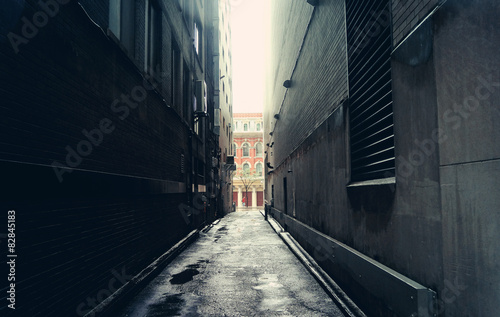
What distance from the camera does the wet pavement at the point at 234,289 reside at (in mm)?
5238

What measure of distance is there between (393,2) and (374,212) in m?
2.64

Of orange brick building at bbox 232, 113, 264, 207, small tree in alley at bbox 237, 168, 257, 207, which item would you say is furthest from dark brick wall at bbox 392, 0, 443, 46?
small tree in alley at bbox 237, 168, 257, 207

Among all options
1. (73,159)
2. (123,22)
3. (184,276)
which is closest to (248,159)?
(184,276)

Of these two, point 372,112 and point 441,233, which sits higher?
point 372,112

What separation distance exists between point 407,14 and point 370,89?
4.68 feet

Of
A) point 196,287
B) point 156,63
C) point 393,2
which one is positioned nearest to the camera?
point 393,2

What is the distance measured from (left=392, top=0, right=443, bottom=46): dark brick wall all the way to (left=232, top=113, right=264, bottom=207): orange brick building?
1915 inches

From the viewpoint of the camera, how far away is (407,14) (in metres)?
3.76

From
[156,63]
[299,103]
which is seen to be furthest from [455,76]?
[299,103]

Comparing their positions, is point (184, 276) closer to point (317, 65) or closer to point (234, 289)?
point (234, 289)

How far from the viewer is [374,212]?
15.2ft

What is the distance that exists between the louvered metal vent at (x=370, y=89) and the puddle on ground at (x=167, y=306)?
11.5 feet

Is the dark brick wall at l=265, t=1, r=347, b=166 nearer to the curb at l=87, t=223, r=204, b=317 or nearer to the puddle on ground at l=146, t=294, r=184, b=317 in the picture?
the puddle on ground at l=146, t=294, r=184, b=317

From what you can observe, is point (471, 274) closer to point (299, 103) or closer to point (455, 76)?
point (455, 76)
